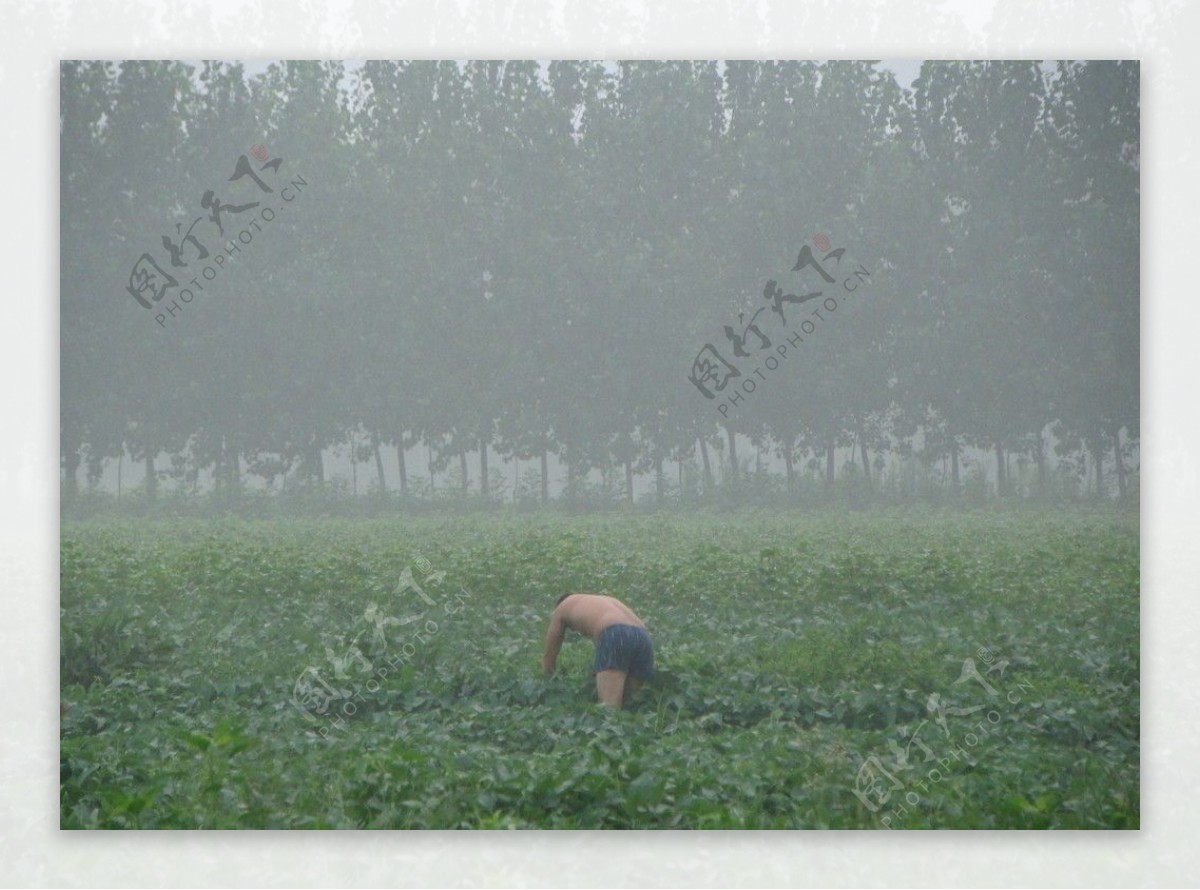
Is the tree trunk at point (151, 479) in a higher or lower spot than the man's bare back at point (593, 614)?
higher

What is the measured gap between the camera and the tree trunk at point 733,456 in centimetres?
962

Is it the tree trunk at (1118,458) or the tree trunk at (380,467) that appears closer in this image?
the tree trunk at (1118,458)

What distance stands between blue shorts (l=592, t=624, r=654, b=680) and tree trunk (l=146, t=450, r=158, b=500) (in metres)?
5.01

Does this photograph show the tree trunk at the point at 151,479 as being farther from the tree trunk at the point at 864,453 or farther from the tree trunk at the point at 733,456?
the tree trunk at the point at 864,453

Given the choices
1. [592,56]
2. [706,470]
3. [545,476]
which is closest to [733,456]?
[706,470]

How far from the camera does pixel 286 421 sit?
969cm

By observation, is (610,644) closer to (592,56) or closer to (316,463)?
(592,56)

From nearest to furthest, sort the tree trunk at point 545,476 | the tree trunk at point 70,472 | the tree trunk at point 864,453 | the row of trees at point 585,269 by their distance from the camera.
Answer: the tree trunk at point 70,472 → the row of trees at point 585,269 → the tree trunk at point 545,476 → the tree trunk at point 864,453

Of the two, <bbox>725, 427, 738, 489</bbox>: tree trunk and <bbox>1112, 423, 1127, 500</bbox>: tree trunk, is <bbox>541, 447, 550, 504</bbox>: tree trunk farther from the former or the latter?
<bbox>1112, 423, 1127, 500</bbox>: tree trunk

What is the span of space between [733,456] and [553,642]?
143 inches

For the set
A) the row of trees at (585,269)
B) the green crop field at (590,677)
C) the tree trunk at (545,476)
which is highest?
the row of trees at (585,269)

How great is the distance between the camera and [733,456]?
9.66 metres

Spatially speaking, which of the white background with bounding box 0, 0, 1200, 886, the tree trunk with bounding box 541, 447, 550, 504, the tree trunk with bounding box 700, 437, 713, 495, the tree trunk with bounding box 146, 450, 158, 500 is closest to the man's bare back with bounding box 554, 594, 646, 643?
the white background with bounding box 0, 0, 1200, 886

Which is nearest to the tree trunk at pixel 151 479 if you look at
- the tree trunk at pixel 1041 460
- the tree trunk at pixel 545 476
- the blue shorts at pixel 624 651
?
the tree trunk at pixel 545 476
